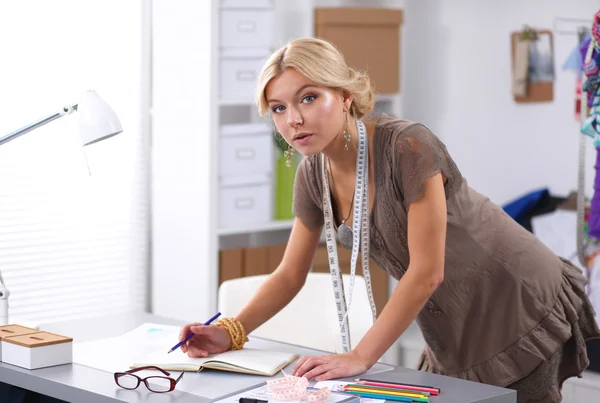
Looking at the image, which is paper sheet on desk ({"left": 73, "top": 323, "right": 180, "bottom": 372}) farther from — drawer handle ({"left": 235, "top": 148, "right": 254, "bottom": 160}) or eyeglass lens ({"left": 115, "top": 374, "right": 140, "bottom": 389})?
drawer handle ({"left": 235, "top": 148, "right": 254, "bottom": 160})

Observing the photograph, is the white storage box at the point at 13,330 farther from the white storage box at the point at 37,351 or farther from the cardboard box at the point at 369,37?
the cardboard box at the point at 369,37

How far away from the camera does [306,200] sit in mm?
2279

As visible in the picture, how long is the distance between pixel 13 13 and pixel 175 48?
63 centimetres

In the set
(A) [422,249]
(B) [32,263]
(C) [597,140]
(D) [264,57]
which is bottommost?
(B) [32,263]

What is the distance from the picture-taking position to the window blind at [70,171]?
3.55 meters

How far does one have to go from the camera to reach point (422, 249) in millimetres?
1967

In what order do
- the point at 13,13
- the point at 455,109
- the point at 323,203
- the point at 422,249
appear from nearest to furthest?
the point at 422,249 < the point at 323,203 < the point at 13,13 < the point at 455,109

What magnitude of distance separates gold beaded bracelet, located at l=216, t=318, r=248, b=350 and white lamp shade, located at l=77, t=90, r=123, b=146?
491mm

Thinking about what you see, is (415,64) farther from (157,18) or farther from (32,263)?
(32,263)

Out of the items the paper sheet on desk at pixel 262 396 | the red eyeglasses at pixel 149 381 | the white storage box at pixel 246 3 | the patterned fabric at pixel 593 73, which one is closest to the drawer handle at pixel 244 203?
the white storage box at pixel 246 3

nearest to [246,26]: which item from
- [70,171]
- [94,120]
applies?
[70,171]

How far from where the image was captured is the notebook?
6.44 feet

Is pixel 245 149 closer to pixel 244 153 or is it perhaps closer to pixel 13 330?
pixel 244 153

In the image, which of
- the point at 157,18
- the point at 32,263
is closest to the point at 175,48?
the point at 157,18
